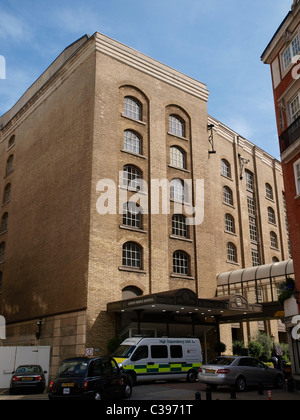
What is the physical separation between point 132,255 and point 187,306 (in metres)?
6.10

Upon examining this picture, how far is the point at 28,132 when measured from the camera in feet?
127

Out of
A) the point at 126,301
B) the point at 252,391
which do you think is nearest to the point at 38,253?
the point at 126,301

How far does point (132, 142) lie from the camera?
31.6 meters

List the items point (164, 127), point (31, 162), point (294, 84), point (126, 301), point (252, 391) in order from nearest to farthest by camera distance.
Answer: point (252, 391)
point (294, 84)
point (126, 301)
point (164, 127)
point (31, 162)

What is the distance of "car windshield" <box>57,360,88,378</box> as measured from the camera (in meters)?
13.9

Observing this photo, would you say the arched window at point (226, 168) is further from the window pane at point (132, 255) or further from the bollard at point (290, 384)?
the bollard at point (290, 384)

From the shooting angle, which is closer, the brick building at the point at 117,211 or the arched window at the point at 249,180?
the brick building at the point at 117,211

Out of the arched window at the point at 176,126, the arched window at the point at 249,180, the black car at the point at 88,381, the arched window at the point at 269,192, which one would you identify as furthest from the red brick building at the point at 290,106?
the arched window at the point at 269,192

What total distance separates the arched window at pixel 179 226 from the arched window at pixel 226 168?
9.47 metres

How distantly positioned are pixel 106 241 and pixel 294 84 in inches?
553

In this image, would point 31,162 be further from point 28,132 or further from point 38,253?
point 38,253

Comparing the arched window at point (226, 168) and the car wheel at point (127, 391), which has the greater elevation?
the arched window at point (226, 168)

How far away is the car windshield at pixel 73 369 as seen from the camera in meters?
13.9

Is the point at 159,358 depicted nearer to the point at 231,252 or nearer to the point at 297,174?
the point at 297,174
